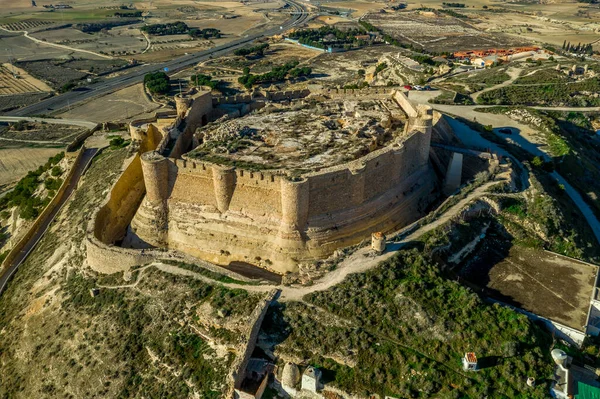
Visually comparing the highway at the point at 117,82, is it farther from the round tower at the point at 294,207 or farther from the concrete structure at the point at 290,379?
the concrete structure at the point at 290,379

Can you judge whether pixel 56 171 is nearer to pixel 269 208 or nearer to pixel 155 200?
pixel 155 200

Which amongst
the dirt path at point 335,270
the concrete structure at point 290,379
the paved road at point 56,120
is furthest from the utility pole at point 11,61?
the concrete structure at point 290,379

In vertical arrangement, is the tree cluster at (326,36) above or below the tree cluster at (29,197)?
below

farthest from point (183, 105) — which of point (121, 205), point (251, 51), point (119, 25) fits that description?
point (119, 25)

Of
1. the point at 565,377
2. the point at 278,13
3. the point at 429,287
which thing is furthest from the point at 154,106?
the point at 278,13

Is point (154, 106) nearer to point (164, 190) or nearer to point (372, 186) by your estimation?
point (164, 190)

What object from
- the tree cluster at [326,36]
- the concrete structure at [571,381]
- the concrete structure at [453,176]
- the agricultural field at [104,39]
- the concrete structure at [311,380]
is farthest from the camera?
the agricultural field at [104,39]
